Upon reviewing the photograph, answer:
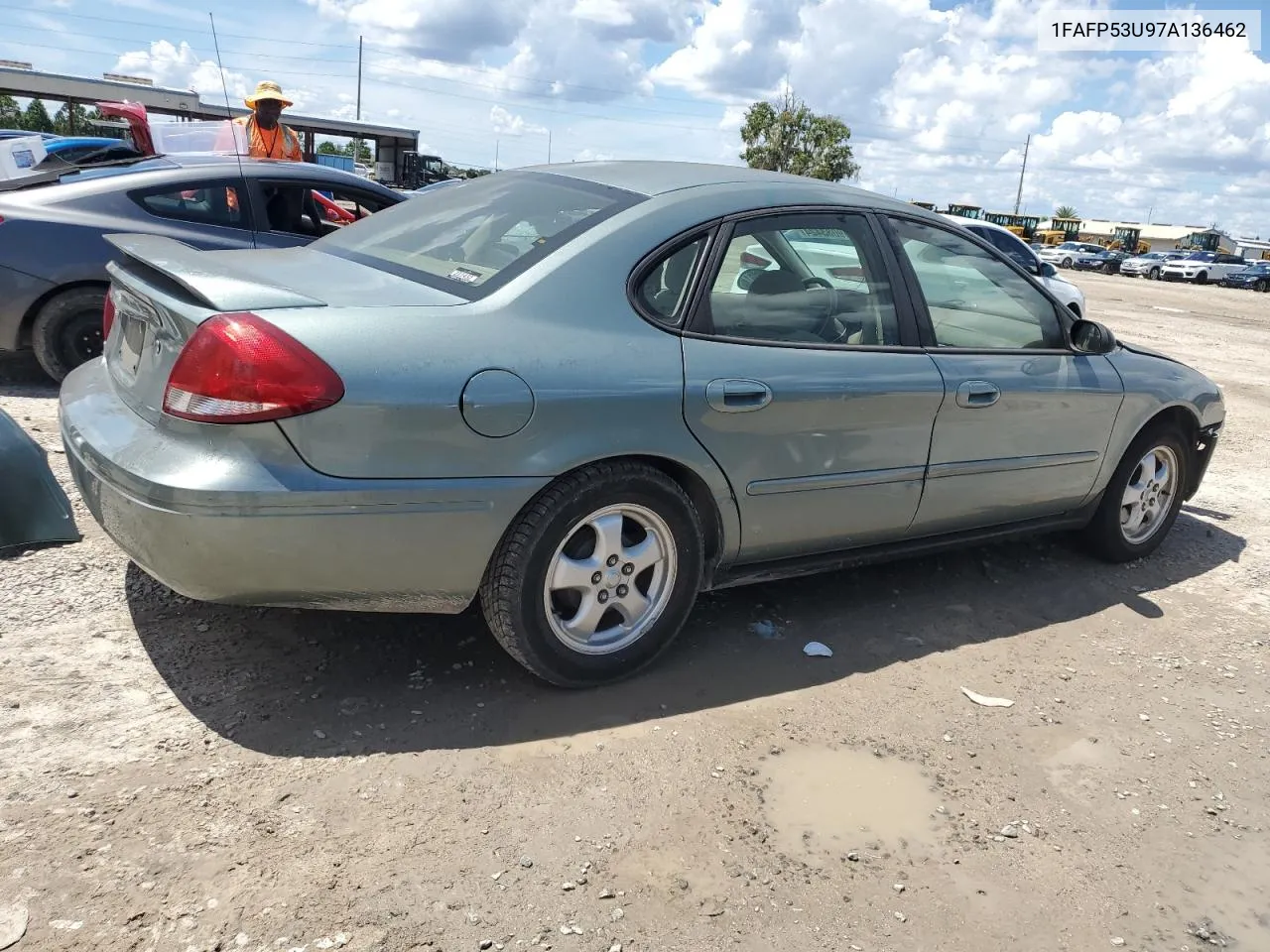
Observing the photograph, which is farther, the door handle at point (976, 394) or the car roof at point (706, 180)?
the door handle at point (976, 394)

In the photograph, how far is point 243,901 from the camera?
2.24m

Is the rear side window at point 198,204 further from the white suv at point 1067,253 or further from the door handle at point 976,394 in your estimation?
the white suv at point 1067,253

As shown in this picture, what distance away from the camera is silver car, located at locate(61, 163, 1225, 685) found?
268 cm

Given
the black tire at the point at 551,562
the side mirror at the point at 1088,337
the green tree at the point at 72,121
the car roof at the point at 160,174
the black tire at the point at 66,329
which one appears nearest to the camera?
the black tire at the point at 551,562

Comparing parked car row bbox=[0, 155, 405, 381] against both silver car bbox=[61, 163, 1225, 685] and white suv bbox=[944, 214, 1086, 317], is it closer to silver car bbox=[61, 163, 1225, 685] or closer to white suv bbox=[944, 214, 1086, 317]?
silver car bbox=[61, 163, 1225, 685]

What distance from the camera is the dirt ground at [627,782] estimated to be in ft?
7.61

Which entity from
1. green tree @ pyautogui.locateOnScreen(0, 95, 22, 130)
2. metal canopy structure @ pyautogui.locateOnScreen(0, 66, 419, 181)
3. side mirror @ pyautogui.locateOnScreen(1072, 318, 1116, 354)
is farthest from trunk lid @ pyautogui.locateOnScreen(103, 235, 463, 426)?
green tree @ pyautogui.locateOnScreen(0, 95, 22, 130)

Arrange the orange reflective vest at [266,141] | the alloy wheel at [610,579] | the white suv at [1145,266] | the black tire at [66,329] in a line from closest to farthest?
1. the alloy wheel at [610,579]
2. the black tire at [66,329]
3. the orange reflective vest at [266,141]
4. the white suv at [1145,266]

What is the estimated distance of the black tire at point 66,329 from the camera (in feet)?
19.8

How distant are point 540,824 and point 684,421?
1234 millimetres

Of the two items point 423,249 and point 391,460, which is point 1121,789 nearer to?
point 391,460

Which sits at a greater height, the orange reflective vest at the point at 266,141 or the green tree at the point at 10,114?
the orange reflective vest at the point at 266,141

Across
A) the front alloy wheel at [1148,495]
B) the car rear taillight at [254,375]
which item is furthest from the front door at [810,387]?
the front alloy wheel at [1148,495]

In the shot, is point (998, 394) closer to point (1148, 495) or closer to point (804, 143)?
point (1148, 495)
